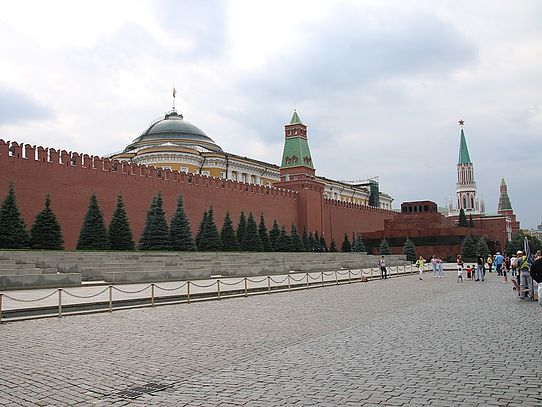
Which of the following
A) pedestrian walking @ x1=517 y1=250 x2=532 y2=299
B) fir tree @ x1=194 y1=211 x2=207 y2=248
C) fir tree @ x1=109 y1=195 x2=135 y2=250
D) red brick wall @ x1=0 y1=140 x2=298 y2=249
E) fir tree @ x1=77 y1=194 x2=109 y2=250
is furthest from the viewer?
fir tree @ x1=194 y1=211 x2=207 y2=248

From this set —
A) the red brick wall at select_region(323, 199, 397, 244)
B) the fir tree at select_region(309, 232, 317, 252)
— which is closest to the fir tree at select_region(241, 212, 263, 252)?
the fir tree at select_region(309, 232, 317, 252)

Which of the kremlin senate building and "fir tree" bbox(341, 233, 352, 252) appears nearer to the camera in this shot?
the kremlin senate building

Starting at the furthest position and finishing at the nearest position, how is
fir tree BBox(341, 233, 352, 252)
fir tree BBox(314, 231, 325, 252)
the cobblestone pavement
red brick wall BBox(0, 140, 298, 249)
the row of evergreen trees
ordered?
fir tree BBox(341, 233, 352, 252), fir tree BBox(314, 231, 325, 252), red brick wall BBox(0, 140, 298, 249), the row of evergreen trees, the cobblestone pavement

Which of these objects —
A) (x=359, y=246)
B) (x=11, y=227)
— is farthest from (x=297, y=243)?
(x=11, y=227)

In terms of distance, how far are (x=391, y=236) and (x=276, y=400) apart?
124 ft

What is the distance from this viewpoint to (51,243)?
18.0m

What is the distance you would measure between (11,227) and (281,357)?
47.2 feet

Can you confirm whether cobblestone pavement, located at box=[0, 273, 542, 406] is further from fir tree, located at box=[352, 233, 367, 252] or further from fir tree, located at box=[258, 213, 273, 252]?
fir tree, located at box=[352, 233, 367, 252]

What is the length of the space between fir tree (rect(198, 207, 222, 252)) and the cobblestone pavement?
1573cm

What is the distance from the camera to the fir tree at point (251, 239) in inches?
1093

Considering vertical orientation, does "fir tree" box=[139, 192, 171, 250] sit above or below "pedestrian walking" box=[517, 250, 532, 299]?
above

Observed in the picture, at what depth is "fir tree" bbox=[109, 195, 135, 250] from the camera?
20547mm

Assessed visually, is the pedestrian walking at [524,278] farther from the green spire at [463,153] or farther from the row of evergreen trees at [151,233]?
the green spire at [463,153]

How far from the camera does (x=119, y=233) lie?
20.7 meters
